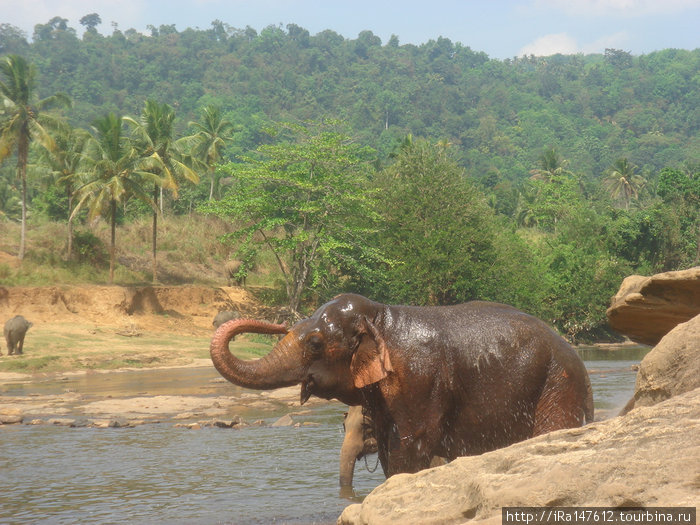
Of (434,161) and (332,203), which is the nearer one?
(332,203)

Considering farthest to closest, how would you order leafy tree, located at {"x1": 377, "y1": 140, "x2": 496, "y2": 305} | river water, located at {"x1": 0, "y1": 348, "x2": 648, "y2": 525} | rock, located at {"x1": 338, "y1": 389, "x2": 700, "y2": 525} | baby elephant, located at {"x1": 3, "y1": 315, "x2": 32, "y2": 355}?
leafy tree, located at {"x1": 377, "y1": 140, "x2": 496, "y2": 305} < baby elephant, located at {"x1": 3, "y1": 315, "x2": 32, "y2": 355} < river water, located at {"x1": 0, "y1": 348, "x2": 648, "y2": 525} < rock, located at {"x1": 338, "y1": 389, "x2": 700, "y2": 525}

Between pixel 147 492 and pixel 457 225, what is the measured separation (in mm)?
24999

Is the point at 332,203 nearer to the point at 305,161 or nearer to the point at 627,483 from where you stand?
the point at 305,161

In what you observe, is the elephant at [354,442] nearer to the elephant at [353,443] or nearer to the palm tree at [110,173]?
the elephant at [353,443]

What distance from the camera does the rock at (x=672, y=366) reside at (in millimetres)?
5172

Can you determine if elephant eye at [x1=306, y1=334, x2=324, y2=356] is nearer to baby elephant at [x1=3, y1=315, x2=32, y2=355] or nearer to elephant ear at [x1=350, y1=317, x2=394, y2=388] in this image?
elephant ear at [x1=350, y1=317, x2=394, y2=388]

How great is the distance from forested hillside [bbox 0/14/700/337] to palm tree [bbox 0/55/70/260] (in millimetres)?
931

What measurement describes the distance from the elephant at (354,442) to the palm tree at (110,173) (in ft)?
101

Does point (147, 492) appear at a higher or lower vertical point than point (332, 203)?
lower

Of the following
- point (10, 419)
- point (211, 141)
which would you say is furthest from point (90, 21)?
point (10, 419)

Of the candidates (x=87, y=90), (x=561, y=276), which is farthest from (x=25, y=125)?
(x=87, y=90)

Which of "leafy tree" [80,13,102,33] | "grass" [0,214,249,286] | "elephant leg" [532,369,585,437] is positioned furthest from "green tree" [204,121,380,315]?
"leafy tree" [80,13,102,33]

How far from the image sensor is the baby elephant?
2497 cm

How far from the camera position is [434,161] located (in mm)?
35281
